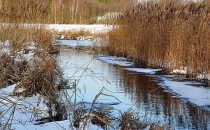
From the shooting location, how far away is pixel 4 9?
19.8ft

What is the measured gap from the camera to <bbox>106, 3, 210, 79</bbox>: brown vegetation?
19.2 feet

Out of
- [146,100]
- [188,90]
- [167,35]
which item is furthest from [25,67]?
[167,35]

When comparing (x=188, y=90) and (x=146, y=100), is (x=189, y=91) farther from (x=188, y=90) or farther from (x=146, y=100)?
(x=146, y=100)

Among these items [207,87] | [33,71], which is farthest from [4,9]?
[207,87]

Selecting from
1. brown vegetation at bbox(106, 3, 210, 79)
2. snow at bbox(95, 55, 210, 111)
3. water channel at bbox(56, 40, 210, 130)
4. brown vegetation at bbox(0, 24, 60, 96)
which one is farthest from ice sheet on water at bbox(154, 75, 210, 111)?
brown vegetation at bbox(0, 24, 60, 96)

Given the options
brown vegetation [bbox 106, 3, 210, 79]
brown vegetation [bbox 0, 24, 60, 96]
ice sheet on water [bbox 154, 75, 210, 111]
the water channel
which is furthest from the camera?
brown vegetation [bbox 106, 3, 210, 79]

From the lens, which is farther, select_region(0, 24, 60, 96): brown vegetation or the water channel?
select_region(0, 24, 60, 96): brown vegetation

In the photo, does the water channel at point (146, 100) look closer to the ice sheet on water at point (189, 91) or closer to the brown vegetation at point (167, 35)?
the ice sheet on water at point (189, 91)

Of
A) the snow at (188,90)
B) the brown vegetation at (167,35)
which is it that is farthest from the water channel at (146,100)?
the brown vegetation at (167,35)

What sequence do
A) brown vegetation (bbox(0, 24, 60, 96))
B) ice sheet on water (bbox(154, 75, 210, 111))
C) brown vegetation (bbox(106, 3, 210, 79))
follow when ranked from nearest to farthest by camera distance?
brown vegetation (bbox(0, 24, 60, 96)) < ice sheet on water (bbox(154, 75, 210, 111)) < brown vegetation (bbox(106, 3, 210, 79))

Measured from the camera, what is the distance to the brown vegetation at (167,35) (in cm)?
586

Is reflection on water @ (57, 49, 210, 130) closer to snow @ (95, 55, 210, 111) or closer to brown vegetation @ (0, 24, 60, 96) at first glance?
snow @ (95, 55, 210, 111)

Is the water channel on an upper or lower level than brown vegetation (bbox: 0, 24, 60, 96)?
lower

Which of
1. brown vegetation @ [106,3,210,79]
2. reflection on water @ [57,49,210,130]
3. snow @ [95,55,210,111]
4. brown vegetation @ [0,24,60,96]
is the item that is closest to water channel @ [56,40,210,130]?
reflection on water @ [57,49,210,130]
